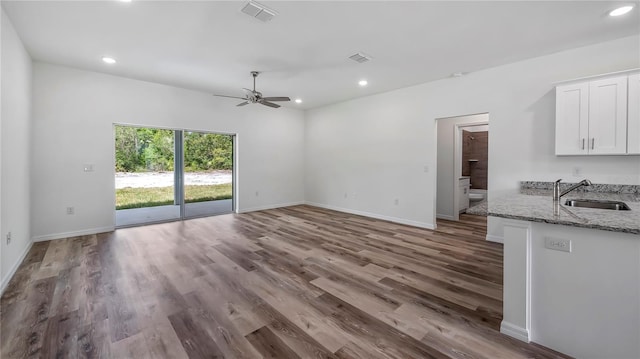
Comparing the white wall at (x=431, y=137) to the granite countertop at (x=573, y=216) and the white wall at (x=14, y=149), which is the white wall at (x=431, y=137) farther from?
the white wall at (x=14, y=149)

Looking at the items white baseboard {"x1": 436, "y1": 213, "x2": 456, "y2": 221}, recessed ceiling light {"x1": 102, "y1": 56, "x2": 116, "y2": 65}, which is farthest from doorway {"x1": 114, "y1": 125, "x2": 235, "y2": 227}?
white baseboard {"x1": 436, "y1": 213, "x2": 456, "y2": 221}

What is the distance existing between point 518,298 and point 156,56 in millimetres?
4981

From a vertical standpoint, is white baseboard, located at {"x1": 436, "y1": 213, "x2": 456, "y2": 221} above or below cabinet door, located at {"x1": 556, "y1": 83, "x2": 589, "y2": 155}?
below

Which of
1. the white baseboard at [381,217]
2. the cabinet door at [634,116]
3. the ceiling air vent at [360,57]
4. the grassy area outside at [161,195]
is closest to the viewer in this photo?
the cabinet door at [634,116]

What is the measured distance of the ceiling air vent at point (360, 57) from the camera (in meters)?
3.64

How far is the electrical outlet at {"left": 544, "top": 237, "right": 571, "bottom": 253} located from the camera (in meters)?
1.64

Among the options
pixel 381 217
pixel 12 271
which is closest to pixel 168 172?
pixel 12 271

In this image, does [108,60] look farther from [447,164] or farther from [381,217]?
[447,164]

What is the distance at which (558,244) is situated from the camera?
65.9 inches

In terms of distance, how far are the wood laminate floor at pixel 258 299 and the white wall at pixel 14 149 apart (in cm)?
27

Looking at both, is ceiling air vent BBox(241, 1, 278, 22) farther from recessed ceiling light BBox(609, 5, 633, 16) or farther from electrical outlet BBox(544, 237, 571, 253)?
recessed ceiling light BBox(609, 5, 633, 16)

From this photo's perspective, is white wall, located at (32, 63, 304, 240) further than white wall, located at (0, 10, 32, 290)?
Yes

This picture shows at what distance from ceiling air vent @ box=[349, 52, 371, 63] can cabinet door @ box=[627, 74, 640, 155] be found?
299 centimetres

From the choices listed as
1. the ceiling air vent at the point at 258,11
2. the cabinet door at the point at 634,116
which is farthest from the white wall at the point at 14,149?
the cabinet door at the point at 634,116
